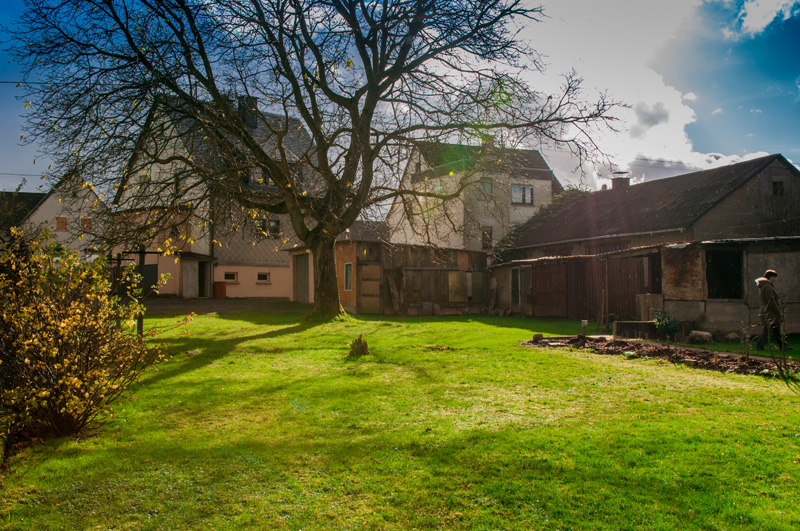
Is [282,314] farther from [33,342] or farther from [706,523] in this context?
[706,523]

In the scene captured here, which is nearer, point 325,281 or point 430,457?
point 430,457

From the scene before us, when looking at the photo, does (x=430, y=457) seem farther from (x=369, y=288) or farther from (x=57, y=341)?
(x=369, y=288)

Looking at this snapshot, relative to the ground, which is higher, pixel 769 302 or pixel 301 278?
pixel 301 278

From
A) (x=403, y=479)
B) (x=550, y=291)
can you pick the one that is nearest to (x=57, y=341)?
(x=403, y=479)

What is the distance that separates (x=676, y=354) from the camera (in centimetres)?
1020

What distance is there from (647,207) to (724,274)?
11.0 m

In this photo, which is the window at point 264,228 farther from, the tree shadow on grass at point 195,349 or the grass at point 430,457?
the grass at point 430,457

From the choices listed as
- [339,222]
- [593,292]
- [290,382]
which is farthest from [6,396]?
[593,292]

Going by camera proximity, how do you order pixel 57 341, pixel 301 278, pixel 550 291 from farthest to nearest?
pixel 301 278, pixel 550 291, pixel 57 341

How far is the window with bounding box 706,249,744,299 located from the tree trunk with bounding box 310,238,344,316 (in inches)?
419

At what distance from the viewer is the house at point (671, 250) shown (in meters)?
13.7

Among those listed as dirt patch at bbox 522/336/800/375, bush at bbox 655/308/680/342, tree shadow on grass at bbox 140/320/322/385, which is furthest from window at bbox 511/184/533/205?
dirt patch at bbox 522/336/800/375

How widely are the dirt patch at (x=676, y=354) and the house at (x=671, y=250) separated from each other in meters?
2.09

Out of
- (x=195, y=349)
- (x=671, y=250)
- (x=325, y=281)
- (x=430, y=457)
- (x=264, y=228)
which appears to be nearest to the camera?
(x=430, y=457)
